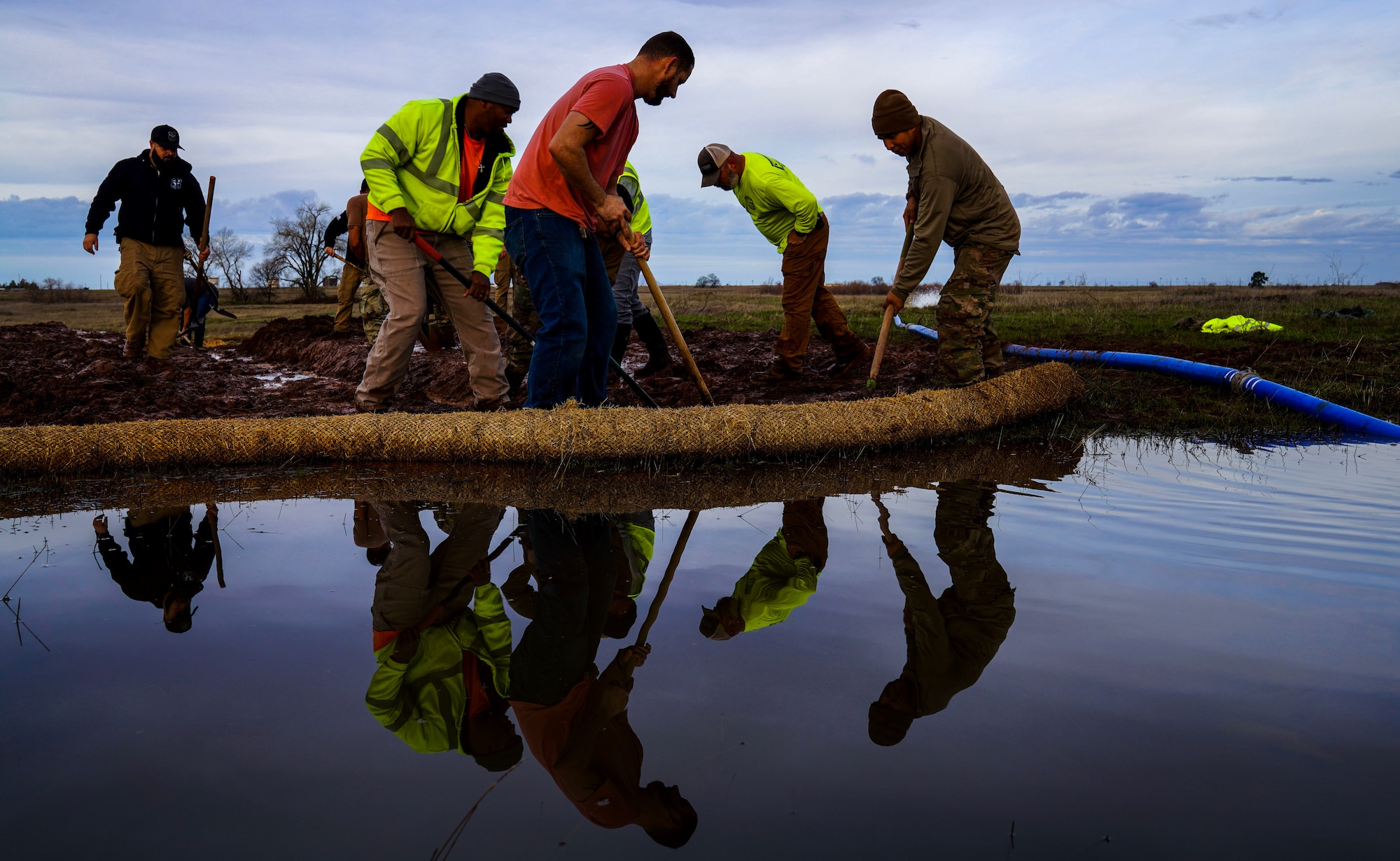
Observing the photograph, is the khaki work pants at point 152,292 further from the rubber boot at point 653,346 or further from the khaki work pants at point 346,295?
the rubber boot at point 653,346

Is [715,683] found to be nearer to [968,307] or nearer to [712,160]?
[968,307]

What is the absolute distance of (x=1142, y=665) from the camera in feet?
6.99

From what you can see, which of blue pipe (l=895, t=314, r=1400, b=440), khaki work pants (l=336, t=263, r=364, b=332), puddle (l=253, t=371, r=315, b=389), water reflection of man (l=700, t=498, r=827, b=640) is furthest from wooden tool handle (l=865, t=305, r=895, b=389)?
khaki work pants (l=336, t=263, r=364, b=332)

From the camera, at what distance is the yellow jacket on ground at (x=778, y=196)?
7.46m

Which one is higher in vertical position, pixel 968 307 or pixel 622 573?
pixel 968 307

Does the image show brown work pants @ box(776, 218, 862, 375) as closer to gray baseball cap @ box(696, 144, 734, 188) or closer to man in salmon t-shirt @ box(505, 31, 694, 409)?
gray baseball cap @ box(696, 144, 734, 188)

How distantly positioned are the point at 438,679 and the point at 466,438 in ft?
9.23

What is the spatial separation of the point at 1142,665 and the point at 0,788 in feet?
8.08

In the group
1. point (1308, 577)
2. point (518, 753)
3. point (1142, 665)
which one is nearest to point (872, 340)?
point (1308, 577)

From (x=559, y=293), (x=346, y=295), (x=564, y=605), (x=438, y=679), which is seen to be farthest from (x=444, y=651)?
(x=346, y=295)

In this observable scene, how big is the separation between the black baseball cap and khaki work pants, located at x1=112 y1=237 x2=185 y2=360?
0.95 m

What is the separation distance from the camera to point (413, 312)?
550 cm

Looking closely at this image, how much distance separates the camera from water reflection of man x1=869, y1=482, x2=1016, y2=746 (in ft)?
6.40

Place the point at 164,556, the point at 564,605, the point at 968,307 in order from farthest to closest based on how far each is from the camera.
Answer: the point at 968,307 → the point at 164,556 → the point at 564,605
